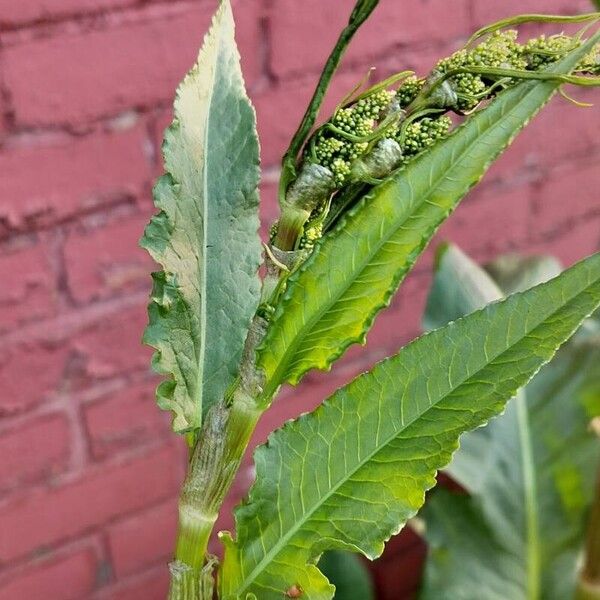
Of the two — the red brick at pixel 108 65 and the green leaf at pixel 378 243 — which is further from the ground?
the red brick at pixel 108 65

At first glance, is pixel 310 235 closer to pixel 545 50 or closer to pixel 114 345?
→ pixel 545 50

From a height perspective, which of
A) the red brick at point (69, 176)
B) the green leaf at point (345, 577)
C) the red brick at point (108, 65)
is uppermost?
the red brick at point (108, 65)

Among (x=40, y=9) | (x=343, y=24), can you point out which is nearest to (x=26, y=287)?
(x=40, y=9)

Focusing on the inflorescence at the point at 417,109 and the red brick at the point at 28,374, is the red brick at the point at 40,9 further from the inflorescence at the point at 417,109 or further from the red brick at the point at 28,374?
the inflorescence at the point at 417,109

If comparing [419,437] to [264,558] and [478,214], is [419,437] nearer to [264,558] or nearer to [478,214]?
[264,558]

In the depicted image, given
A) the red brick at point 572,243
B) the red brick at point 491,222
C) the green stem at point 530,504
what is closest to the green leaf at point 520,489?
the green stem at point 530,504

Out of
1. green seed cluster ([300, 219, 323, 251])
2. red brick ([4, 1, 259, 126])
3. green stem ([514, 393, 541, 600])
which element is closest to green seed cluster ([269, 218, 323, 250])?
green seed cluster ([300, 219, 323, 251])

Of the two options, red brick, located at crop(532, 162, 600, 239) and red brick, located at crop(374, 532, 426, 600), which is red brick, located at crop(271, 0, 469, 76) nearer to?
red brick, located at crop(532, 162, 600, 239)
